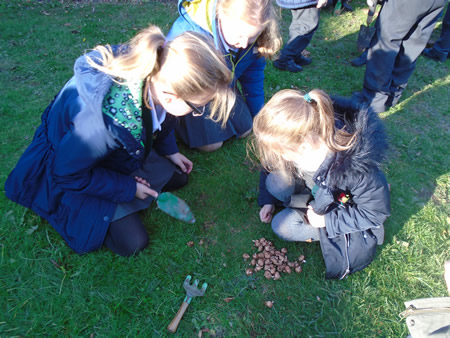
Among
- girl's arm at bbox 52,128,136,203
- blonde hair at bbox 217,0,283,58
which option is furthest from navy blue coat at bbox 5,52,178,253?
blonde hair at bbox 217,0,283,58

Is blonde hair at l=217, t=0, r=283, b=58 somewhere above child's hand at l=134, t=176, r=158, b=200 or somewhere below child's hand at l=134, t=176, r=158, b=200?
above

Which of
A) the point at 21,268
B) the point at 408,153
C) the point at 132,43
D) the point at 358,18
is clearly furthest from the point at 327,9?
the point at 21,268

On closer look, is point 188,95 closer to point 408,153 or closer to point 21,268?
point 21,268

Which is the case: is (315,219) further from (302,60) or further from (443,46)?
(443,46)

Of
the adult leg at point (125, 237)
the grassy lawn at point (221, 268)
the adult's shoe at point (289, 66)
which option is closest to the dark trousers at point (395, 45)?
the grassy lawn at point (221, 268)

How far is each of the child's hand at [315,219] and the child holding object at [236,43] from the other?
116 centimetres

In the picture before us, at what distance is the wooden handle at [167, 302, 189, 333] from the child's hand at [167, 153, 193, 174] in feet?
3.61

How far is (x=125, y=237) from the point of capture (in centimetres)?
215

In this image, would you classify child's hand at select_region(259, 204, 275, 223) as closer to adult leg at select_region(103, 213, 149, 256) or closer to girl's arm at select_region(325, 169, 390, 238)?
girl's arm at select_region(325, 169, 390, 238)

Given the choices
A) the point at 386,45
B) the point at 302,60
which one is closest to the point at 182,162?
the point at 386,45

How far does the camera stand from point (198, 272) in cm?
217

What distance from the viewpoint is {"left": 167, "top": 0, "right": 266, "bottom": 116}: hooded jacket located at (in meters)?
2.26

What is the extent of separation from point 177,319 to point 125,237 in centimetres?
63

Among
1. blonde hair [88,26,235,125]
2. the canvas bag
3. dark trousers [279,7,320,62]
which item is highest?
blonde hair [88,26,235,125]
